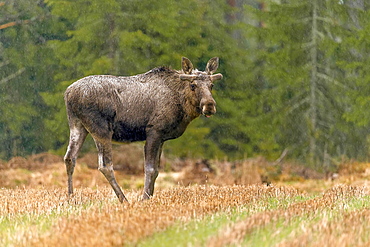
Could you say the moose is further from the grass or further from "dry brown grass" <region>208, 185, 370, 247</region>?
"dry brown grass" <region>208, 185, 370, 247</region>

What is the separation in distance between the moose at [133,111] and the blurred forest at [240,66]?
801 centimetres

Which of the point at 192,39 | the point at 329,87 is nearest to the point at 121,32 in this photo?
the point at 192,39

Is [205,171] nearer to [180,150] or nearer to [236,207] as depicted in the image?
[180,150]

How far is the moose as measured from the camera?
31.0 feet

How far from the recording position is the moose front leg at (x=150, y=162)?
9.56 metres

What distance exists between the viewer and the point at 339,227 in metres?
6.29

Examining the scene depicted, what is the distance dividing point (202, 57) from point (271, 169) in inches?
192

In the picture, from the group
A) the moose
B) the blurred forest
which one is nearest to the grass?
the moose

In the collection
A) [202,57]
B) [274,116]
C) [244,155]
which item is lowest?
[244,155]

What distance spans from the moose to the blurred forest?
26.3ft

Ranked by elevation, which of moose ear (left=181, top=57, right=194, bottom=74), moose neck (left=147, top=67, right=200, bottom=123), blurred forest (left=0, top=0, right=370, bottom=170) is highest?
moose ear (left=181, top=57, right=194, bottom=74)

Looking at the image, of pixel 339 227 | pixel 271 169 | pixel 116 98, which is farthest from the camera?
pixel 271 169

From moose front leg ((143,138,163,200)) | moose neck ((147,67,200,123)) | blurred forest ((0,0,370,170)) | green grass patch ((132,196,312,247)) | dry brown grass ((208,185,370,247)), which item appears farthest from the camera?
blurred forest ((0,0,370,170))

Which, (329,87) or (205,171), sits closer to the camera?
(205,171)
